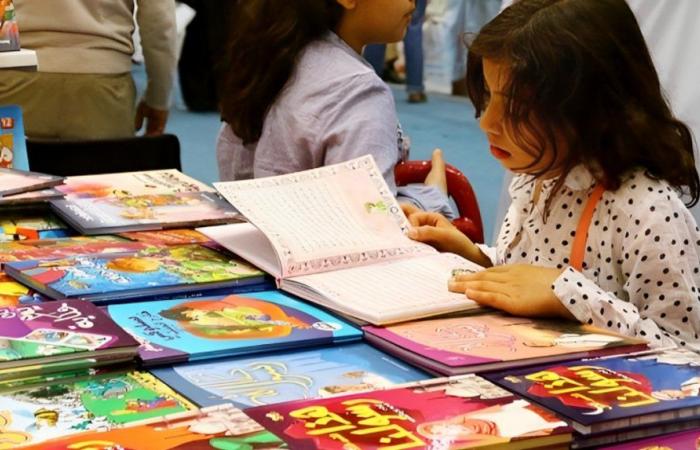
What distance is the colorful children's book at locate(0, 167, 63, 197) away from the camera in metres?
2.07

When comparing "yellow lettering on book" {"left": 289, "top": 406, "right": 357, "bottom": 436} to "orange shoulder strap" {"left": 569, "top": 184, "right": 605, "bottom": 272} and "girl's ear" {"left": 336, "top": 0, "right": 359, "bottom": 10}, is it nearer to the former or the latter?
"orange shoulder strap" {"left": 569, "top": 184, "right": 605, "bottom": 272}

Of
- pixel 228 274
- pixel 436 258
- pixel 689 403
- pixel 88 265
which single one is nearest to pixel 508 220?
pixel 436 258

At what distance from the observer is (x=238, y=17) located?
2.58 metres

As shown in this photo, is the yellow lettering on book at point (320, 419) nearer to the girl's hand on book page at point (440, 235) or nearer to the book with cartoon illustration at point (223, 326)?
the book with cartoon illustration at point (223, 326)

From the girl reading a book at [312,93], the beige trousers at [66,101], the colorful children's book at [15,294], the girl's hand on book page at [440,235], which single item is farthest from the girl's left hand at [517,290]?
the beige trousers at [66,101]

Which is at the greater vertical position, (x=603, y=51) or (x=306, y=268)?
(x=603, y=51)

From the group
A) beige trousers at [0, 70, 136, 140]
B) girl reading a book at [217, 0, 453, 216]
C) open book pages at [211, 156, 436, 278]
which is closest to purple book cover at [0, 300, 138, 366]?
open book pages at [211, 156, 436, 278]

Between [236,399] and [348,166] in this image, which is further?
[348,166]

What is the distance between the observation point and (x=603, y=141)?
5.29 ft

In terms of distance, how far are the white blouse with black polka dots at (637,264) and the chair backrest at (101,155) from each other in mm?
1408

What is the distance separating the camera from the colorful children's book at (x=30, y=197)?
2.03 metres

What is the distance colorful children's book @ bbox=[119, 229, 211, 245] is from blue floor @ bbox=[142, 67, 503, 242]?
10.1 ft

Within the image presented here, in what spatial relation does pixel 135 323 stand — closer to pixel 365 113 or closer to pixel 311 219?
pixel 311 219

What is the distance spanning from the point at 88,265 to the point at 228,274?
0.20 m
